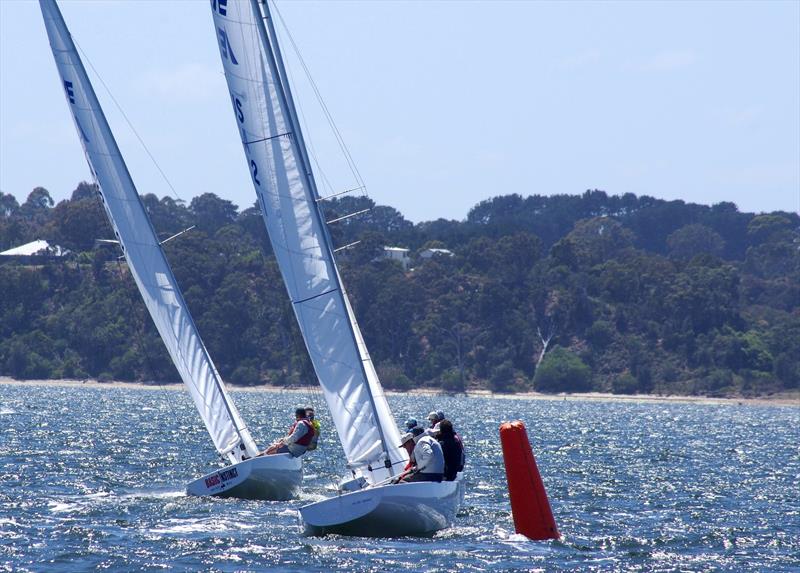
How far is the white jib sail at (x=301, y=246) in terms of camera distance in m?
20.0

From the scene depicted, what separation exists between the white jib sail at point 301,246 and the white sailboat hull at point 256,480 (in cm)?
289

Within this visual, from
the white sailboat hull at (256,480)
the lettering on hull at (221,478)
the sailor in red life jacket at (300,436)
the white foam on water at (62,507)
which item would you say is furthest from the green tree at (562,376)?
the white foam on water at (62,507)

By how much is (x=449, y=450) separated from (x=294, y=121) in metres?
5.30

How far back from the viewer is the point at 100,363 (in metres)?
105

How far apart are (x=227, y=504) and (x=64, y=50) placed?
8.37 meters

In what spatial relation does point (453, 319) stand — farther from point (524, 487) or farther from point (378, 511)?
point (378, 511)

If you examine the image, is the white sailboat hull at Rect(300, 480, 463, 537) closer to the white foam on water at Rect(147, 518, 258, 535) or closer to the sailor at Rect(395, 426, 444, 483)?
the sailor at Rect(395, 426, 444, 483)

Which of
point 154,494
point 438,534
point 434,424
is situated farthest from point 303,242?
point 154,494

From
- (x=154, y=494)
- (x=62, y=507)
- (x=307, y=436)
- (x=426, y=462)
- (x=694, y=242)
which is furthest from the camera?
(x=694, y=242)

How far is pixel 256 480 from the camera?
74.9 ft

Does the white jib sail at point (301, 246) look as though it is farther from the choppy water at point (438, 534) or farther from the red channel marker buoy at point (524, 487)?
the red channel marker buoy at point (524, 487)

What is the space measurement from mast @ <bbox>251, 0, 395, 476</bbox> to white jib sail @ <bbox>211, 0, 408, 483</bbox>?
0.08ft

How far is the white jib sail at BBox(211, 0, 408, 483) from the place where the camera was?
19953 mm

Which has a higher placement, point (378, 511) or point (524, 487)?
point (524, 487)
